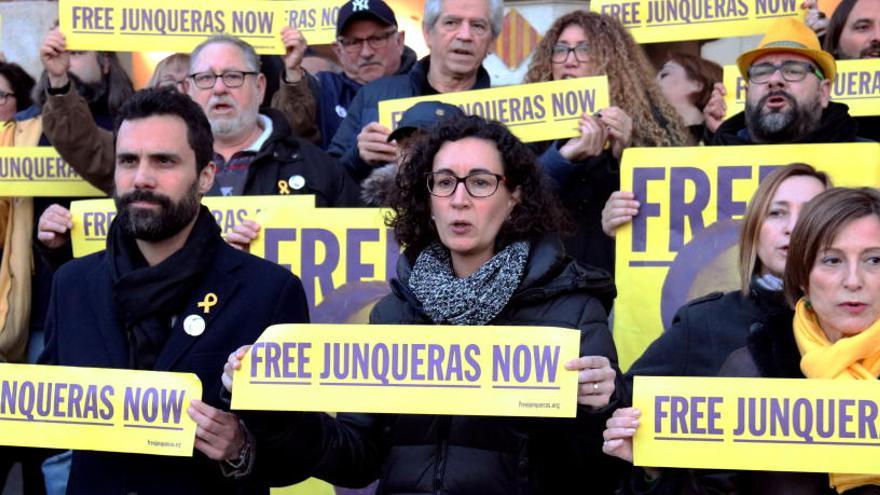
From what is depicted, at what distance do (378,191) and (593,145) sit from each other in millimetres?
1017

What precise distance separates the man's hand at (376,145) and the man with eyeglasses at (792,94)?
1.43 meters

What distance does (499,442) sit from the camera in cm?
497

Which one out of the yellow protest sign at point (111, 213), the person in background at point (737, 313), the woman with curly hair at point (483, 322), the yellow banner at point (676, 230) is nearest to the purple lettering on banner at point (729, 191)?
the yellow banner at point (676, 230)

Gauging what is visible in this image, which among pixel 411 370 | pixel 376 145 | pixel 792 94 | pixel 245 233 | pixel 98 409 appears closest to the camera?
pixel 411 370

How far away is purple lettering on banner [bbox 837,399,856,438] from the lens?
4457 millimetres

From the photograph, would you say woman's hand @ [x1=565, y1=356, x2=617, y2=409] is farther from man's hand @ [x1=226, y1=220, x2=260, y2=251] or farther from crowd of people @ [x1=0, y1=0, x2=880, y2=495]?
man's hand @ [x1=226, y1=220, x2=260, y2=251]

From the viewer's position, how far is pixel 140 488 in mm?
5090

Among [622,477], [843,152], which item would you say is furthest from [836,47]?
[622,477]

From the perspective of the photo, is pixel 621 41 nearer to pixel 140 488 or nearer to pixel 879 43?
pixel 879 43

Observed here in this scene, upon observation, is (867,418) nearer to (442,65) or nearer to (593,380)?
(593,380)

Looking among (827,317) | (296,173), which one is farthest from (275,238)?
(827,317)

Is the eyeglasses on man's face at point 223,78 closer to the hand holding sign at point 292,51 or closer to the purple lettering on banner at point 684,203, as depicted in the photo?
the hand holding sign at point 292,51

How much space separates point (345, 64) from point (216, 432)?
3765 mm

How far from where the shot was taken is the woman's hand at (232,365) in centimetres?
487
